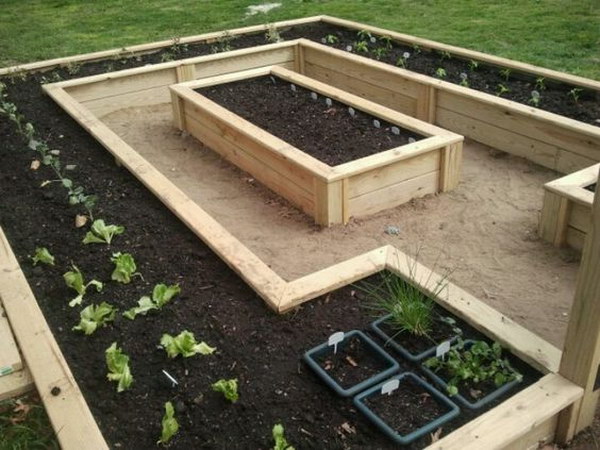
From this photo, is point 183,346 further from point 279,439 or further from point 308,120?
point 308,120

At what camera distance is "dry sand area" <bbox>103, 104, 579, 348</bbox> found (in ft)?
11.7

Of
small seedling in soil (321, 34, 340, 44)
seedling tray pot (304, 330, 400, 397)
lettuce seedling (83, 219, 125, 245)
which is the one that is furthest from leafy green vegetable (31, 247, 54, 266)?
small seedling in soil (321, 34, 340, 44)

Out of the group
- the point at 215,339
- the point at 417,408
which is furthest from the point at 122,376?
the point at 417,408

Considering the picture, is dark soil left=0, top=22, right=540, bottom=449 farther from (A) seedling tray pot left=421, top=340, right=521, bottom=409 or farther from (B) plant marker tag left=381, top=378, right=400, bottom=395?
(B) plant marker tag left=381, top=378, right=400, bottom=395

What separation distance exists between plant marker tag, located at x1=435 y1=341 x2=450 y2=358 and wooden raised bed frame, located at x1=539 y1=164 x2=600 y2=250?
1.58m

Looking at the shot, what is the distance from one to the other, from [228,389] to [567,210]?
7.74 feet

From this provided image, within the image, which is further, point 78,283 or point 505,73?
point 505,73

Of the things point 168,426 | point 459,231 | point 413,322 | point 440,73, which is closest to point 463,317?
point 413,322

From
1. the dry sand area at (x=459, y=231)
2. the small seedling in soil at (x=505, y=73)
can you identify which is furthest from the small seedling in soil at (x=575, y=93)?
the dry sand area at (x=459, y=231)

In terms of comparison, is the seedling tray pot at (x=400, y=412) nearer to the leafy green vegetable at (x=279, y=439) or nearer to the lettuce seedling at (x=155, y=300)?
the leafy green vegetable at (x=279, y=439)

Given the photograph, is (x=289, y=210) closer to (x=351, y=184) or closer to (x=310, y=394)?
(x=351, y=184)

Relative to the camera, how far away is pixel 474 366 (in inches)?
97.7

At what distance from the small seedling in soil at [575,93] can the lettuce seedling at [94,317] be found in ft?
12.9

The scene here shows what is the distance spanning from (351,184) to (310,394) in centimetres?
192
